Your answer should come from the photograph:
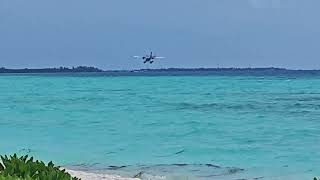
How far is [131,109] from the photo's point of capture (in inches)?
1348

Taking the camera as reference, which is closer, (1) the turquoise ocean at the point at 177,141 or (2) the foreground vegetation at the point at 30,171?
(2) the foreground vegetation at the point at 30,171

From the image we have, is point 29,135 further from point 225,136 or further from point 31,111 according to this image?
point 31,111

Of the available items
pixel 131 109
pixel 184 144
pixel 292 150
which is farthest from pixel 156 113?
pixel 292 150

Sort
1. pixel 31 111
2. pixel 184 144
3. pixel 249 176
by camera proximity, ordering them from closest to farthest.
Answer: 1. pixel 249 176
2. pixel 184 144
3. pixel 31 111

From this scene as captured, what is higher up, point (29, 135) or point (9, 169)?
point (9, 169)

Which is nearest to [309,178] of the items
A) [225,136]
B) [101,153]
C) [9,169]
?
[101,153]

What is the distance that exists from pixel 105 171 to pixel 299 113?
1695cm

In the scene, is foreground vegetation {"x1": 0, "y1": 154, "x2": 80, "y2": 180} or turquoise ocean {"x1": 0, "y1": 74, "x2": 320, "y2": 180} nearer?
foreground vegetation {"x1": 0, "y1": 154, "x2": 80, "y2": 180}

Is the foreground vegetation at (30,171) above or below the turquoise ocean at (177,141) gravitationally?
above

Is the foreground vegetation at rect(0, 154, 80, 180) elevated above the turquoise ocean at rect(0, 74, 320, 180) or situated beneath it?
elevated above

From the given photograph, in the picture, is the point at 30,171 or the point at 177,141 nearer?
the point at 30,171

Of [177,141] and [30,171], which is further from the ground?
[30,171]

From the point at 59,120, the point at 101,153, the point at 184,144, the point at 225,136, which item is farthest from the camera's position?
the point at 59,120

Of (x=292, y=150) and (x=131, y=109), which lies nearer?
(x=292, y=150)
